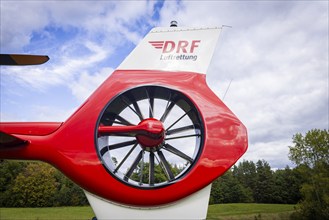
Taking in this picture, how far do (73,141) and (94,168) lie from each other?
0.76 metres

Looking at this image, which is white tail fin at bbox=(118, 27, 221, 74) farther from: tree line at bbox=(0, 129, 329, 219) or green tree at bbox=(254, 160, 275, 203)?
green tree at bbox=(254, 160, 275, 203)

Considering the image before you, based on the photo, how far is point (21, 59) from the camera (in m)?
5.03

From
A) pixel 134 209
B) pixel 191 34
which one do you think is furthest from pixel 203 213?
pixel 191 34

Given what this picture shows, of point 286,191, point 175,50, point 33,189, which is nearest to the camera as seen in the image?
point 175,50

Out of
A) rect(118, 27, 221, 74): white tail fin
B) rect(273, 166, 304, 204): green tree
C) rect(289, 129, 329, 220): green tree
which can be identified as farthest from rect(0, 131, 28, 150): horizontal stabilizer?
rect(273, 166, 304, 204): green tree

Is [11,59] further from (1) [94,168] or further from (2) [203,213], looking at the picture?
(2) [203,213]

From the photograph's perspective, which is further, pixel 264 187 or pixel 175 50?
pixel 264 187

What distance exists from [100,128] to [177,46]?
2.70 m

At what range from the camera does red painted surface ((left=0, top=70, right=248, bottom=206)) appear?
215 inches

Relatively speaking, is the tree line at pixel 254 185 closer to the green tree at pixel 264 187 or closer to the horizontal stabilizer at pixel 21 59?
the green tree at pixel 264 187

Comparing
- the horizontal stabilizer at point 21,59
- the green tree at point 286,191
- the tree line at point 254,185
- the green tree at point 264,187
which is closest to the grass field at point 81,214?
the tree line at point 254,185

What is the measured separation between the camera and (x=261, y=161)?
77125 mm

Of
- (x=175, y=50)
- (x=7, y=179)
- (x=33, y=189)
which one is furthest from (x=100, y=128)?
(x=7, y=179)

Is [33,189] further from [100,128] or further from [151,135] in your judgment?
[151,135]
